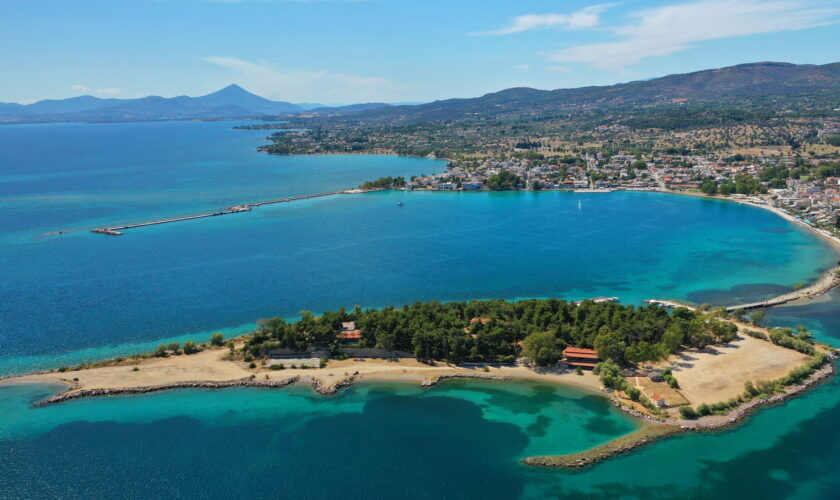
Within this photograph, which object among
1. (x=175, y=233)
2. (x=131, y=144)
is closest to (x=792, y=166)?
(x=175, y=233)

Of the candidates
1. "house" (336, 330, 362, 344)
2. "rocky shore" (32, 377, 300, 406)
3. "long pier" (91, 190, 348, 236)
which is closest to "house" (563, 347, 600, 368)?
"house" (336, 330, 362, 344)

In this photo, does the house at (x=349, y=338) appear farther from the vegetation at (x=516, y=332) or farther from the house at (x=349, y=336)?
the vegetation at (x=516, y=332)

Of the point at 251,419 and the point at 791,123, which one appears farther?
the point at 791,123

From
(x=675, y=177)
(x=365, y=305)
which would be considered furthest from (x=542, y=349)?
(x=675, y=177)

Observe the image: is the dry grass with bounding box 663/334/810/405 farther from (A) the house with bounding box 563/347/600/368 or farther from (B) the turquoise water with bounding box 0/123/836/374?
(B) the turquoise water with bounding box 0/123/836/374

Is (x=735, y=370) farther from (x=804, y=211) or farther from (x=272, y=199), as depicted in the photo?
(x=272, y=199)

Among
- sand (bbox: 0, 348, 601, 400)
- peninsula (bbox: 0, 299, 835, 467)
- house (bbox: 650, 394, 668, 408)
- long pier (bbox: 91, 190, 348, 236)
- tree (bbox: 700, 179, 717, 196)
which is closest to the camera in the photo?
house (bbox: 650, 394, 668, 408)

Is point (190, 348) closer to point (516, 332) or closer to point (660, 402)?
point (516, 332)
